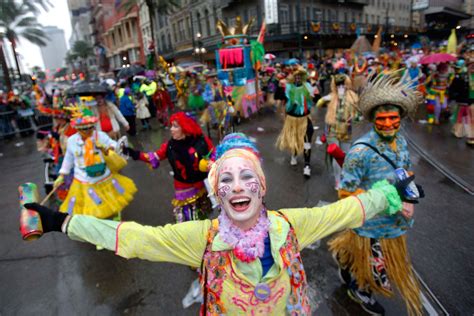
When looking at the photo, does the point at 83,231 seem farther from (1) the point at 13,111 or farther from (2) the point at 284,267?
(1) the point at 13,111

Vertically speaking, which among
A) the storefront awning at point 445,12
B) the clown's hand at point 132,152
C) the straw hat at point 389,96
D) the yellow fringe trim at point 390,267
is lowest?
the yellow fringe trim at point 390,267

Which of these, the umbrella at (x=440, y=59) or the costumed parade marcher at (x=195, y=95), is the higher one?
the umbrella at (x=440, y=59)

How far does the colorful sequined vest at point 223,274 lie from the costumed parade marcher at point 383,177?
115 centimetres

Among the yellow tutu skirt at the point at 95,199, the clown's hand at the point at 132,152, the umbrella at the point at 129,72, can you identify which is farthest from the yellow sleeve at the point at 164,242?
the umbrella at the point at 129,72

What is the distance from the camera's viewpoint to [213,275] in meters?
1.68

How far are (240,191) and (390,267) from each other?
5.78ft

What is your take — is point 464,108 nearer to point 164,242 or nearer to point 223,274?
point 223,274

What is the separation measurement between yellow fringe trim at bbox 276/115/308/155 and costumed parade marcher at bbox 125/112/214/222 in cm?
321

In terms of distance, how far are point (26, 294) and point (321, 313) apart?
3.20m

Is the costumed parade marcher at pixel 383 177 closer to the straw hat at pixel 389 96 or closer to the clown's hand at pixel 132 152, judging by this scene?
the straw hat at pixel 389 96

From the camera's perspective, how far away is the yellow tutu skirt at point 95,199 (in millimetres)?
3986

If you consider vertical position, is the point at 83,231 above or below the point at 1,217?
Answer: above

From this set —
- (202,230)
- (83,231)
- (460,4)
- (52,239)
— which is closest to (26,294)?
(52,239)

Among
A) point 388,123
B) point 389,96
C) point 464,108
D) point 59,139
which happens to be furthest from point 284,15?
point 388,123
